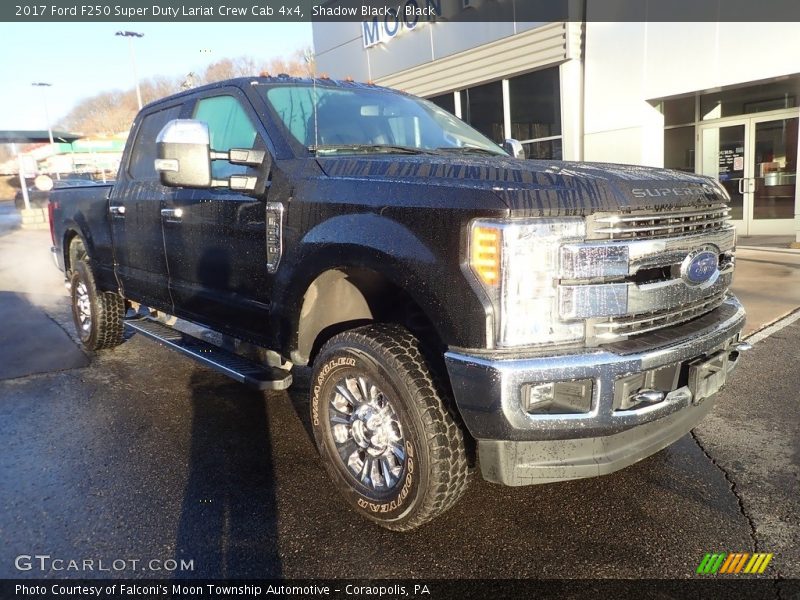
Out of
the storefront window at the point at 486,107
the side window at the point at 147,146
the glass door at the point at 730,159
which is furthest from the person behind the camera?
the storefront window at the point at 486,107

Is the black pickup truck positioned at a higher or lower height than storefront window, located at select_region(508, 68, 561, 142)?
lower

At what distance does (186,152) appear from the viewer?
3055mm

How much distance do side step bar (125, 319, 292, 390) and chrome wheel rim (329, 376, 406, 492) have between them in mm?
514

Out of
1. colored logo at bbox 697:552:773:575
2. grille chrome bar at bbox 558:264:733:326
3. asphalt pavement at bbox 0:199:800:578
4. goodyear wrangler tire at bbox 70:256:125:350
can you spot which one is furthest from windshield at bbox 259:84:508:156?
goodyear wrangler tire at bbox 70:256:125:350

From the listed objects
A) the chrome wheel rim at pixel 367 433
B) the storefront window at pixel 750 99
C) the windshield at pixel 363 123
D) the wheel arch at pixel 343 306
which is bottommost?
the chrome wheel rim at pixel 367 433

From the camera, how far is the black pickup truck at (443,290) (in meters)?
2.27

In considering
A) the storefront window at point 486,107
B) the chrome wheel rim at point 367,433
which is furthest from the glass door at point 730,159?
the chrome wheel rim at point 367,433

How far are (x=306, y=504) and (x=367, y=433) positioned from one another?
0.53m

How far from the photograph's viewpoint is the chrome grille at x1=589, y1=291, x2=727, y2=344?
7.72ft

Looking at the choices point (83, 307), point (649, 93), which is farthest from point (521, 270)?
point (649, 93)

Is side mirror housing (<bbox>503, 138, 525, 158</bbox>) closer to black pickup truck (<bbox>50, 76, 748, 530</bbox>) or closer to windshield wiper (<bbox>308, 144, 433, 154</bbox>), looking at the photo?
black pickup truck (<bbox>50, 76, 748, 530</bbox>)

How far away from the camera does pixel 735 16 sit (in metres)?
9.86

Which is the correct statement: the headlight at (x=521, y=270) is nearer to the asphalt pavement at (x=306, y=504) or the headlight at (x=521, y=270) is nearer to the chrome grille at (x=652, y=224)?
the chrome grille at (x=652, y=224)

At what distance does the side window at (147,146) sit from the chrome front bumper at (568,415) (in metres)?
3.19
